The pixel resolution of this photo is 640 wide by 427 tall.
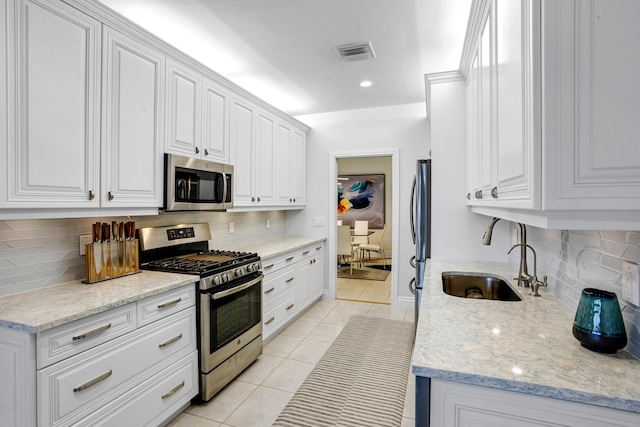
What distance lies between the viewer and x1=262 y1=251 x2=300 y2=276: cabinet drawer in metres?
3.07

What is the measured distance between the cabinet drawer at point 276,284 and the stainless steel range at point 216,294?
27cm

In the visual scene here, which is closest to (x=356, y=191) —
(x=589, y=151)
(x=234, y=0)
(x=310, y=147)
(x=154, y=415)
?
(x=310, y=147)

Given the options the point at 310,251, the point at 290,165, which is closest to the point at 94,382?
the point at 310,251

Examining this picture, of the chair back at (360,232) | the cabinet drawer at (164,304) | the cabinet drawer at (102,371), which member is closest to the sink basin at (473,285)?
the cabinet drawer at (164,304)

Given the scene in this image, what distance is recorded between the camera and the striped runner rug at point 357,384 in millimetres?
2109

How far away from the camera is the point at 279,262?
3.32m

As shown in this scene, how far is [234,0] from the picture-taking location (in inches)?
82.7

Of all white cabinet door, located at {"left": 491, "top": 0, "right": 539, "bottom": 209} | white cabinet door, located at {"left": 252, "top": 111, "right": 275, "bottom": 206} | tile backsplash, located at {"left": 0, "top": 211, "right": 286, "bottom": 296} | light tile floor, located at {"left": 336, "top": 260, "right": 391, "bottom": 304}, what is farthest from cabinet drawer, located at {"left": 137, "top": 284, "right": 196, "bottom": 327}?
light tile floor, located at {"left": 336, "top": 260, "right": 391, "bottom": 304}

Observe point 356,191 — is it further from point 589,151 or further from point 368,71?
point 589,151

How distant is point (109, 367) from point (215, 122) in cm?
190

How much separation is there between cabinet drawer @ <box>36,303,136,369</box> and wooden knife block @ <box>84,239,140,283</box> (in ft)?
1.36

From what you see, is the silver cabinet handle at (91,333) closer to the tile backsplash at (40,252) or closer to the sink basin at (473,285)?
the tile backsplash at (40,252)

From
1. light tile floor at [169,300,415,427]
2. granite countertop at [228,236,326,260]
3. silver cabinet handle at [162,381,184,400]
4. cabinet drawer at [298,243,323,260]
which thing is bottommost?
light tile floor at [169,300,415,427]

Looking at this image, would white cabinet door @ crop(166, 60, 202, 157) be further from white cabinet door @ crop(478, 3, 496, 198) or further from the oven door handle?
white cabinet door @ crop(478, 3, 496, 198)
